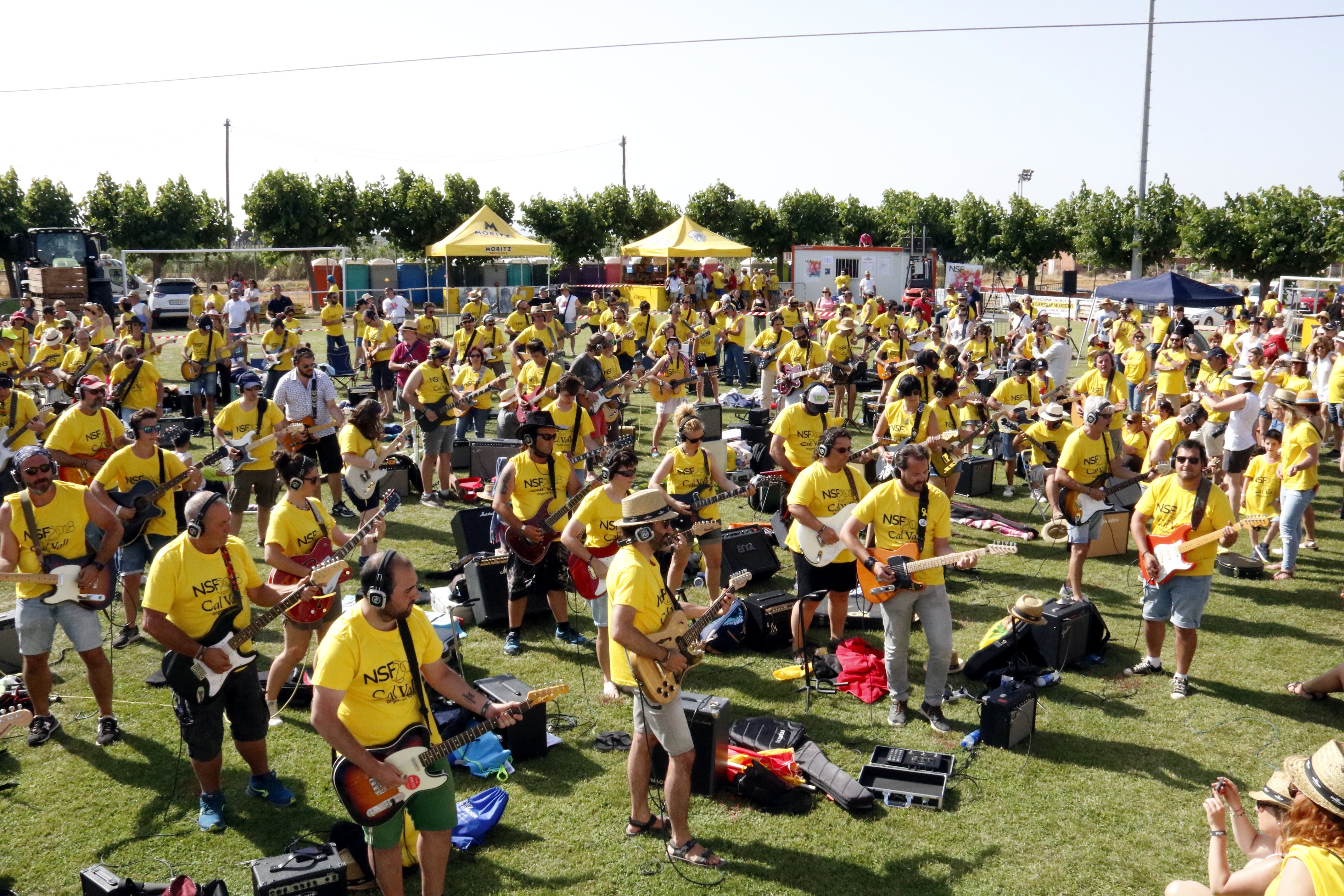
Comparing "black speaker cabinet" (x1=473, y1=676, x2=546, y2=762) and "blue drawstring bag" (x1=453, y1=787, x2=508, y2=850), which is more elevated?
"black speaker cabinet" (x1=473, y1=676, x2=546, y2=762)

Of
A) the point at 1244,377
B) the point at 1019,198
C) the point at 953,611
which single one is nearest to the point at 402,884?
the point at 953,611

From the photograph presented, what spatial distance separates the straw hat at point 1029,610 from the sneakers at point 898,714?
3.80ft

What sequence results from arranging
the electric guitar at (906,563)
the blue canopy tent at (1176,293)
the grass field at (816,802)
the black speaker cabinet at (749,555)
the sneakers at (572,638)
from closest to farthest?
the grass field at (816,802), the electric guitar at (906,563), the sneakers at (572,638), the black speaker cabinet at (749,555), the blue canopy tent at (1176,293)

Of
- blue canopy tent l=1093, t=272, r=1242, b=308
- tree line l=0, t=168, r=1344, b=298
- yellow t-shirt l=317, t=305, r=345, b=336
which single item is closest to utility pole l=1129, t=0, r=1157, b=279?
tree line l=0, t=168, r=1344, b=298

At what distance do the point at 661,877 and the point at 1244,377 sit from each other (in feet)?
31.7

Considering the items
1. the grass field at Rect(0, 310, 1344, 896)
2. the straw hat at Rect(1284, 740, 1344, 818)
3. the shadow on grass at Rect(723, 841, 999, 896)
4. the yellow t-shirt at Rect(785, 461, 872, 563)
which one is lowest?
the shadow on grass at Rect(723, 841, 999, 896)

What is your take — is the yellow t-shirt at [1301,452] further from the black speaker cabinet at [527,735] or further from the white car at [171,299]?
the white car at [171,299]

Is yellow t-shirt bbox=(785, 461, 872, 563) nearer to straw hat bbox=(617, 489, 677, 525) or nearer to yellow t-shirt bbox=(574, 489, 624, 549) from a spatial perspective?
yellow t-shirt bbox=(574, 489, 624, 549)

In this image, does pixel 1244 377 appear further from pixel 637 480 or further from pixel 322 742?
pixel 322 742

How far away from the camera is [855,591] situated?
375 inches

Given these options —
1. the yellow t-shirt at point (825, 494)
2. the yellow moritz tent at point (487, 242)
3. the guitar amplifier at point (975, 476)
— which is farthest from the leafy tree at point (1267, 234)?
the yellow t-shirt at point (825, 494)

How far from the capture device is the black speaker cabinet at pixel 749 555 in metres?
10.1

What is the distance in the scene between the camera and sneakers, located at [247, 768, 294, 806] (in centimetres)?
635

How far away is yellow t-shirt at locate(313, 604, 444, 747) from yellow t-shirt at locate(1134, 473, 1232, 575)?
5670 mm
